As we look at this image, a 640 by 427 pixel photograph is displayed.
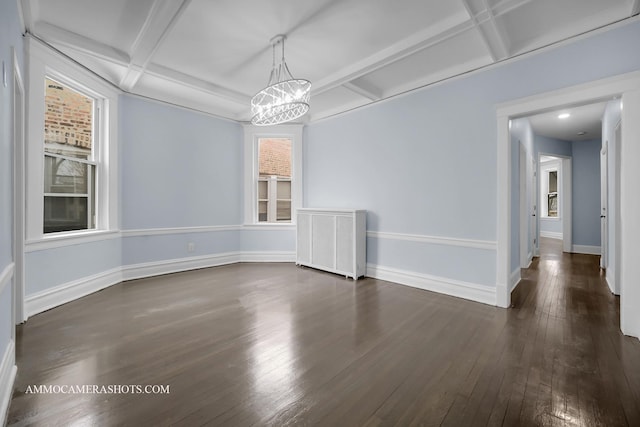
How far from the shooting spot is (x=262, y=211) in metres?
5.81

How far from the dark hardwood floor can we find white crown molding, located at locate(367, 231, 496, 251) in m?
0.68

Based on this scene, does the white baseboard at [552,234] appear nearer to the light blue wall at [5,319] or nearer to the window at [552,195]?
the window at [552,195]

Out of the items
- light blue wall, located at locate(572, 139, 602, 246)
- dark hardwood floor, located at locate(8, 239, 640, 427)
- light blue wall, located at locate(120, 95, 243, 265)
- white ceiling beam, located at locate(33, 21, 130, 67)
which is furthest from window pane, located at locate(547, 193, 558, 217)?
white ceiling beam, located at locate(33, 21, 130, 67)

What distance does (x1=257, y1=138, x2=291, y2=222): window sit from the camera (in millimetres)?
5758

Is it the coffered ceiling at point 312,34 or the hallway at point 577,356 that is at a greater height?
the coffered ceiling at point 312,34

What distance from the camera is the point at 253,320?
2861 mm

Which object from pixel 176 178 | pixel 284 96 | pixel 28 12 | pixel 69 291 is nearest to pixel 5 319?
pixel 69 291

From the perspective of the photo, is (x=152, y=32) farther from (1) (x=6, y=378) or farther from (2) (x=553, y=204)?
(2) (x=553, y=204)

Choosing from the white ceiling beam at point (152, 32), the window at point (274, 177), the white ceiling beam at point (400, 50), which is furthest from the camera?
the window at point (274, 177)

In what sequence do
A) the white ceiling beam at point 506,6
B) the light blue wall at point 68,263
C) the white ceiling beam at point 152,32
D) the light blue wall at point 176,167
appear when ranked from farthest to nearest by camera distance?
the light blue wall at point 176,167 → the light blue wall at point 68,263 → the white ceiling beam at point 152,32 → the white ceiling beam at point 506,6

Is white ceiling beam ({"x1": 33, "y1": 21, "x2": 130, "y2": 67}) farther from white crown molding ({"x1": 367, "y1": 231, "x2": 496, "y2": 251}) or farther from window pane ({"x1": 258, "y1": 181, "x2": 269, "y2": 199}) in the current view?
white crown molding ({"x1": 367, "y1": 231, "x2": 496, "y2": 251})

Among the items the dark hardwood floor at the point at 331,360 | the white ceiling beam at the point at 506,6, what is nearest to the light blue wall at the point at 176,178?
the dark hardwood floor at the point at 331,360

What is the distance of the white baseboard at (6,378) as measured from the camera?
5.02 ft

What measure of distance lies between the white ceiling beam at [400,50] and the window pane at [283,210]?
7.67 feet
